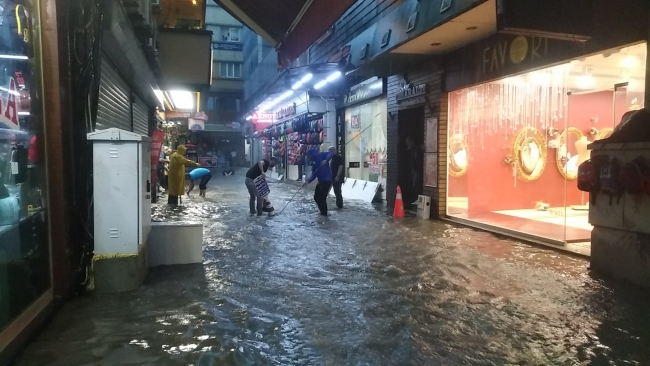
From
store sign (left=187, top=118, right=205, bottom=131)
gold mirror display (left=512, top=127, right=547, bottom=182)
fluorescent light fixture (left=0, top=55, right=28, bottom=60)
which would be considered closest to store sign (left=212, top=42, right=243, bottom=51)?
store sign (left=187, top=118, right=205, bottom=131)

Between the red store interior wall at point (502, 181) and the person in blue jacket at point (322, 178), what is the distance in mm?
2922

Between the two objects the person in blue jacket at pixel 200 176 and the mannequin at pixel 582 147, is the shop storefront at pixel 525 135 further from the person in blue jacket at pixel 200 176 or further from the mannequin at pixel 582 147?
the person in blue jacket at pixel 200 176

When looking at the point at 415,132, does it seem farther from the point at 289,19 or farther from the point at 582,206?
the point at 289,19

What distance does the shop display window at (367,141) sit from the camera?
14797 mm

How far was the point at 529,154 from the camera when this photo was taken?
11.6 m

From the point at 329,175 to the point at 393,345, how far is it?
26.9ft

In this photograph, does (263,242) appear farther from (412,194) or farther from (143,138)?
(412,194)

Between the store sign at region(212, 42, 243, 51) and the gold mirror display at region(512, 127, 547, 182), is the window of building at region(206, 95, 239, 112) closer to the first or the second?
the store sign at region(212, 42, 243, 51)

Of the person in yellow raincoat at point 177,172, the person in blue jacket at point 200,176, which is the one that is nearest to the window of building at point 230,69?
the person in blue jacket at point 200,176

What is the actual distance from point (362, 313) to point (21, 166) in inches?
130

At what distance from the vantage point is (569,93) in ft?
31.6

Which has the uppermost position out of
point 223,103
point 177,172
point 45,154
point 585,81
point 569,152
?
point 223,103

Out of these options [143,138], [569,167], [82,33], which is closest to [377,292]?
[143,138]

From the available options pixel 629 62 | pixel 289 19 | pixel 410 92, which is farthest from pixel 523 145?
pixel 289 19
